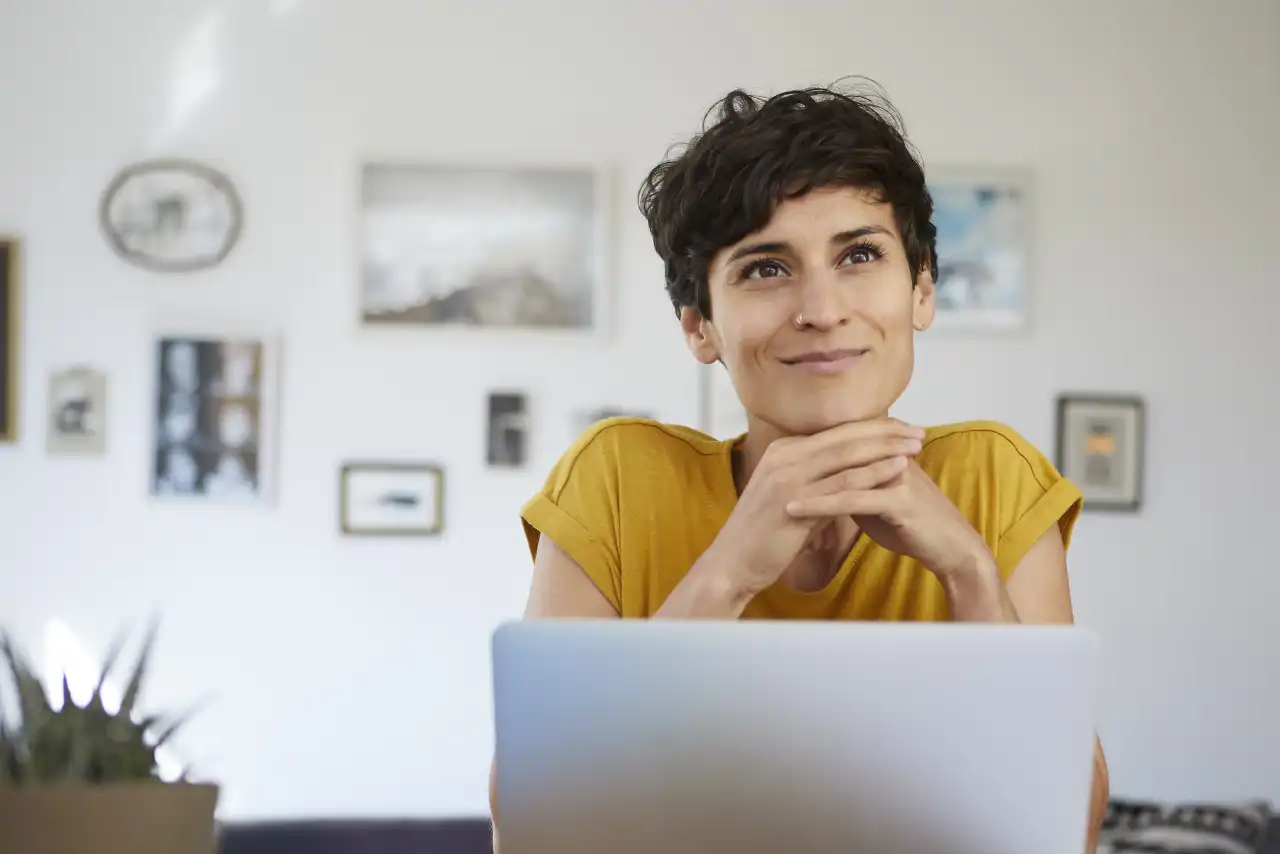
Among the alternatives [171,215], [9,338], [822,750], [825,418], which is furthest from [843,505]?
[9,338]

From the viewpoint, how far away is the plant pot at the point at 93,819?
669 mm

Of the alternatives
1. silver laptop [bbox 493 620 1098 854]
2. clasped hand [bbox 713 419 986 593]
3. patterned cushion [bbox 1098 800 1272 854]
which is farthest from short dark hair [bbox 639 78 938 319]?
patterned cushion [bbox 1098 800 1272 854]

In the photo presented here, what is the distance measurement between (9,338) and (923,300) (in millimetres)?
2582

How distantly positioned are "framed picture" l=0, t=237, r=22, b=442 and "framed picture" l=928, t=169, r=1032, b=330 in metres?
2.32

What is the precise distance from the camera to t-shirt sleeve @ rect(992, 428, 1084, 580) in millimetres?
1227

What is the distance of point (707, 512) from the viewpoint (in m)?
1.29

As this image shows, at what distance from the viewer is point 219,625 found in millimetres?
3098

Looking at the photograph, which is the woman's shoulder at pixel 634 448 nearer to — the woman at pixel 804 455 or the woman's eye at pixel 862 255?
the woman at pixel 804 455

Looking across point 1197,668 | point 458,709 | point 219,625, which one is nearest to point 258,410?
point 219,625

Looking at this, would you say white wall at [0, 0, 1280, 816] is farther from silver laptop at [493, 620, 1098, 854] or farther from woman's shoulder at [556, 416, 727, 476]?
silver laptop at [493, 620, 1098, 854]

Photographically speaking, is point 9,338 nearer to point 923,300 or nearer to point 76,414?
point 76,414

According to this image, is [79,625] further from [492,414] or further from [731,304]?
[731,304]

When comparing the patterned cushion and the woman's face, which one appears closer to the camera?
the woman's face

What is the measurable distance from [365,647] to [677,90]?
63.7 inches
